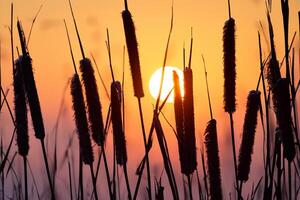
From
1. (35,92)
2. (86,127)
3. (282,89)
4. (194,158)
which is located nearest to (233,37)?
(282,89)

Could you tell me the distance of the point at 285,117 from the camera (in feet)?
8.09

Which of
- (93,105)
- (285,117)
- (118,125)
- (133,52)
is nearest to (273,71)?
(285,117)

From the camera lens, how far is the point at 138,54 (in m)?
2.62

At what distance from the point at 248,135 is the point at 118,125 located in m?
0.77

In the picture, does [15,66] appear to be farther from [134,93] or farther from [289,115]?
[289,115]

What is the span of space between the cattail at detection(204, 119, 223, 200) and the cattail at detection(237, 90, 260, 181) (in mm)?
158

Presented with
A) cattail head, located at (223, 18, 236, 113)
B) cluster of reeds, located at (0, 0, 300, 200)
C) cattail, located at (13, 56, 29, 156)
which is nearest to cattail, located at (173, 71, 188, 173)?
cluster of reeds, located at (0, 0, 300, 200)

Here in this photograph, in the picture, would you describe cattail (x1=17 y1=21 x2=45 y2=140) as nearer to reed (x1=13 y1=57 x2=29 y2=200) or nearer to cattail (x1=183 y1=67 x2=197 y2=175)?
reed (x1=13 y1=57 x2=29 y2=200)

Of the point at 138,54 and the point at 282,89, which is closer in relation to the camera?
the point at 282,89

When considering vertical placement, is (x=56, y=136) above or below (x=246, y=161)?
above

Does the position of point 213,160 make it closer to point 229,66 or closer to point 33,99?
point 229,66

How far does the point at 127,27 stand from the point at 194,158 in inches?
31.6

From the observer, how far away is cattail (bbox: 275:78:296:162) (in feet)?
7.91

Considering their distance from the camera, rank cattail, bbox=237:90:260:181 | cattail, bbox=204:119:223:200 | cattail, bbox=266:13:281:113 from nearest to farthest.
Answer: cattail, bbox=266:13:281:113 < cattail, bbox=204:119:223:200 < cattail, bbox=237:90:260:181
